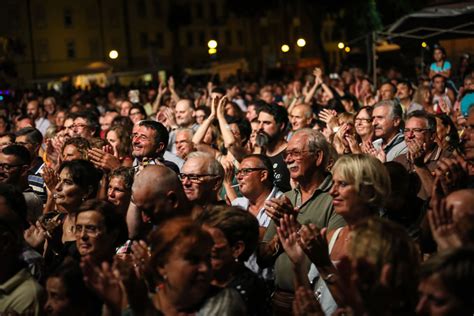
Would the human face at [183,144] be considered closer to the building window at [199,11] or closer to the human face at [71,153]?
the human face at [71,153]

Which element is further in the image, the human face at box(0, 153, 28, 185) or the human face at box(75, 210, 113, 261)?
the human face at box(0, 153, 28, 185)

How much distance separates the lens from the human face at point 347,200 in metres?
5.75

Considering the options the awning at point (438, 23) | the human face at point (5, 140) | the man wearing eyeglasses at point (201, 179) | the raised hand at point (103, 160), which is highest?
the awning at point (438, 23)

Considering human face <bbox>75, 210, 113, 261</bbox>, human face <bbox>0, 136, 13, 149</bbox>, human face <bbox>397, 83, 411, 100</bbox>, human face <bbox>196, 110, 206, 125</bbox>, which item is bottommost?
human face <bbox>75, 210, 113, 261</bbox>

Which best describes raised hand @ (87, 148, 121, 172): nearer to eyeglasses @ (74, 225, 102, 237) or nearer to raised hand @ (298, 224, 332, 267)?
eyeglasses @ (74, 225, 102, 237)

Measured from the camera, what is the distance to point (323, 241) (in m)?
5.14

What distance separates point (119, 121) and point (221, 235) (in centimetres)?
665

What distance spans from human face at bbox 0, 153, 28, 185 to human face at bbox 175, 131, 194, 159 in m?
2.22

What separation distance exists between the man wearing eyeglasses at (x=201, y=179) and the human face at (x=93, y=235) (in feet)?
4.51

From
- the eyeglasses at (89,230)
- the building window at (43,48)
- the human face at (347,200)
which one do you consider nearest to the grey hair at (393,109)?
the human face at (347,200)

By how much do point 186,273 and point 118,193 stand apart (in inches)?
116

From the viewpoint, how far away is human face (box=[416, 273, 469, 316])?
389 cm

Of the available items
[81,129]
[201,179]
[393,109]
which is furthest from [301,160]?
[81,129]

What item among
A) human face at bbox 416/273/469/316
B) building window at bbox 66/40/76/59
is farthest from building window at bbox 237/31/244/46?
human face at bbox 416/273/469/316
